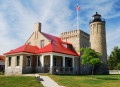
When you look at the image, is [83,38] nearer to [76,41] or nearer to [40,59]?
[76,41]

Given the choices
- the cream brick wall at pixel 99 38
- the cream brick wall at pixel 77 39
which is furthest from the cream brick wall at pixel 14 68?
the cream brick wall at pixel 99 38

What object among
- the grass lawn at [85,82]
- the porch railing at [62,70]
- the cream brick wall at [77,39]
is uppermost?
the cream brick wall at [77,39]

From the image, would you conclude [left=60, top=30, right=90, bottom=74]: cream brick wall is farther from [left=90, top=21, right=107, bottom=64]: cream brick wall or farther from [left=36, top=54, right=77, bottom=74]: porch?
[left=90, top=21, right=107, bottom=64]: cream brick wall

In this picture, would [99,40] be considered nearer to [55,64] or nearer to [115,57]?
[55,64]

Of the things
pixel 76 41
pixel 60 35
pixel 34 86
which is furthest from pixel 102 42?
pixel 34 86

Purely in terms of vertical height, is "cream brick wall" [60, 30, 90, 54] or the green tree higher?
"cream brick wall" [60, 30, 90, 54]

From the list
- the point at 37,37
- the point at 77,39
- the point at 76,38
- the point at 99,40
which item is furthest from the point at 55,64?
the point at 99,40

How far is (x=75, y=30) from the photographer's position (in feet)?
104

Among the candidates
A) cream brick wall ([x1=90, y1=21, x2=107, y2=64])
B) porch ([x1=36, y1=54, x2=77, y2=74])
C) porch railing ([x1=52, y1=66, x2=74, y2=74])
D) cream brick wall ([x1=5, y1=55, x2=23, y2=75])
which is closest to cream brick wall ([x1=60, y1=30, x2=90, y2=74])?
porch ([x1=36, y1=54, x2=77, y2=74])

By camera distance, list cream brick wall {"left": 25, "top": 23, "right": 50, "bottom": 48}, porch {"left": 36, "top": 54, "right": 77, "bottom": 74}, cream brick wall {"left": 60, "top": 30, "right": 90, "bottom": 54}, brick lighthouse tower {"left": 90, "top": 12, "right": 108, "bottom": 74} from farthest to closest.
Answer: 1. brick lighthouse tower {"left": 90, "top": 12, "right": 108, "bottom": 74}
2. cream brick wall {"left": 60, "top": 30, "right": 90, "bottom": 54}
3. cream brick wall {"left": 25, "top": 23, "right": 50, "bottom": 48}
4. porch {"left": 36, "top": 54, "right": 77, "bottom": 74}

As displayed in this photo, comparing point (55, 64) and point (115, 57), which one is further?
point (115, 57)

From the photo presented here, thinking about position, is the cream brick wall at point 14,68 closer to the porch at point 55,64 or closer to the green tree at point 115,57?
the porch at point 55,64

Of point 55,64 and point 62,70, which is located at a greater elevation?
point 55,64

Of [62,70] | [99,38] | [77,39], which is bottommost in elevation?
[62,70]
